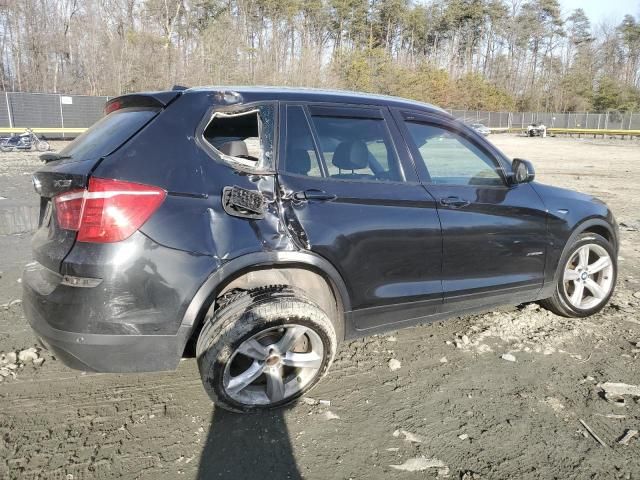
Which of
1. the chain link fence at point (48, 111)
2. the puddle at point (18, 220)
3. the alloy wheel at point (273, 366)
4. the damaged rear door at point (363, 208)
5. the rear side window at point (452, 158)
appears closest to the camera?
the alloy wheel at point (273, 366)

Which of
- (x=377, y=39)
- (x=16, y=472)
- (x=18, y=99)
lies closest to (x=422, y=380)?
(x=16, y=472)

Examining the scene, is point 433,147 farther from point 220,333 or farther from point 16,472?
point 16,472

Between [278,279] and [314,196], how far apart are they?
0.54 meters

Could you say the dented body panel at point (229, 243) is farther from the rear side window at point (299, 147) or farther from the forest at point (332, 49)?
the forest at point (332, 49)

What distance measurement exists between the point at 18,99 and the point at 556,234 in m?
31.2

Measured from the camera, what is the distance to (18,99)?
91.4ft

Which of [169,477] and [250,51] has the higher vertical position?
[250,51]

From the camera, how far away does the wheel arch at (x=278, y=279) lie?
2.65 meters

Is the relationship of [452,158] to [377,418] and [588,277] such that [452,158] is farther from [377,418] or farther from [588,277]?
[377,418]

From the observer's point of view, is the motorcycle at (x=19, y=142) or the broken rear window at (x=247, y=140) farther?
the motorcycle at (x=19, y=142)

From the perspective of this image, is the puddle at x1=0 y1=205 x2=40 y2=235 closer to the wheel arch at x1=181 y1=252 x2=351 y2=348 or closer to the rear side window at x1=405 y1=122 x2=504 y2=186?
the wheel arch at x1=181 y1=252 x2=351 y2=348

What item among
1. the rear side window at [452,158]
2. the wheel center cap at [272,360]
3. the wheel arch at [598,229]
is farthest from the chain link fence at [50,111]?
the wheel center cap at [272,360]

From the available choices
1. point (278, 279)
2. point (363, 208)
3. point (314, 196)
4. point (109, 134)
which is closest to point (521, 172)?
point (363, 208)

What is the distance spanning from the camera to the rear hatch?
2.56 meters
